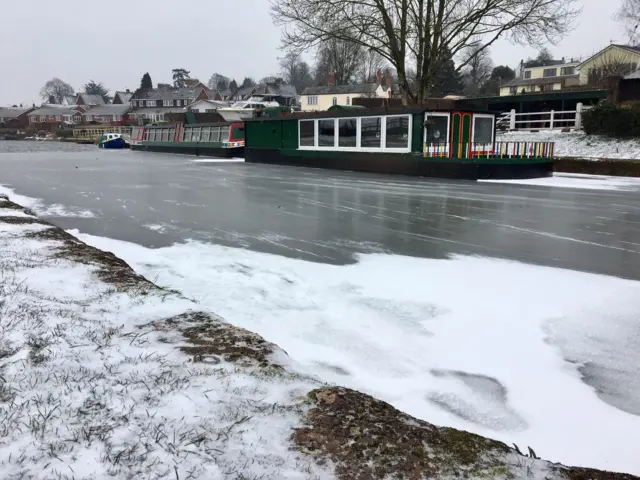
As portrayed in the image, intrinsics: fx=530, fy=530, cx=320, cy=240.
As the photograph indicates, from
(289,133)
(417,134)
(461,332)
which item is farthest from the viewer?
(289,133)

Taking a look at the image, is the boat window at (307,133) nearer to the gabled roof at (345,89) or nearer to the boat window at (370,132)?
the boat window at (370,132)

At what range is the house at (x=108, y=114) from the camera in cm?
10619

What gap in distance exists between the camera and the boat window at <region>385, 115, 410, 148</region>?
20.1m

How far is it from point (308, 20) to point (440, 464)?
26.4 meters

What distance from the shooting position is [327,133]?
932 inches

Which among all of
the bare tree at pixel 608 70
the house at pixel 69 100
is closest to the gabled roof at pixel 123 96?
the house at pixel 69 100

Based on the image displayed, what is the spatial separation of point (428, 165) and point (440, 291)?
45.9 ft

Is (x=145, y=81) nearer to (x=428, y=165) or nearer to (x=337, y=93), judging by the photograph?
(x=337, y=93)

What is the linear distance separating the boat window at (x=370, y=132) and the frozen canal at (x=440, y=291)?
326 inches

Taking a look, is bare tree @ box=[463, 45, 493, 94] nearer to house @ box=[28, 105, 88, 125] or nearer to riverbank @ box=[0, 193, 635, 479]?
house @ box=[28, 105, 88, 125]

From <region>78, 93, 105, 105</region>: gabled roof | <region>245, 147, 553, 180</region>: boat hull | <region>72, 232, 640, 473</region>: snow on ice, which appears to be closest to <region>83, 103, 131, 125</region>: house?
<region>78, 93, 105, 105</region>: gabled roof

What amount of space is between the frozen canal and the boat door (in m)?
6.38

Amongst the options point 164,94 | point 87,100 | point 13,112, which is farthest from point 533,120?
point 13,112

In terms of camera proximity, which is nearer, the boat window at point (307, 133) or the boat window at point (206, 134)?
the boat window at point (307, 133)
